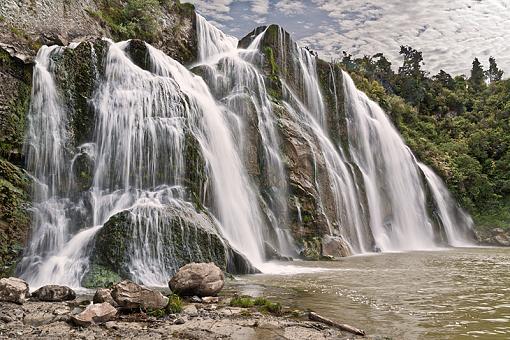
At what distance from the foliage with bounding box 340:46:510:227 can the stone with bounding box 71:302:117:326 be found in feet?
105

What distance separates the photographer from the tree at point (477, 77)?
65200mm

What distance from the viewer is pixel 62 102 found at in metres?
16.7

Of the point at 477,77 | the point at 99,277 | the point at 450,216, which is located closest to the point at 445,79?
the point at 477,77

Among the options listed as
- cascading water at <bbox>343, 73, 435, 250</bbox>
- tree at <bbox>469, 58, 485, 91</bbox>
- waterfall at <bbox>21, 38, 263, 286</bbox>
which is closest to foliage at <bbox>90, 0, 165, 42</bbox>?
waterfall at <bbox>21, 38, 263, 286</bbox>

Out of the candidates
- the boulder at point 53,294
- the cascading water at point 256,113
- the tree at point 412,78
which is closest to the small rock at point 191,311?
the boulder at point 53,294

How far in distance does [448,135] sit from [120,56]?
38742mm

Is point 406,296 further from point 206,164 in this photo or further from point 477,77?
point 477,77

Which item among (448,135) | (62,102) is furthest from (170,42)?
(448,135)

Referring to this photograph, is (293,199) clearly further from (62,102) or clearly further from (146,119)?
(62,102)

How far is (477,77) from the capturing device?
67.2 meters

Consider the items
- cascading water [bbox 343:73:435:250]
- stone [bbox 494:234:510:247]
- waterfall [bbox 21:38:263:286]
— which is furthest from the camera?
stone [bbox 494:234:510:247]

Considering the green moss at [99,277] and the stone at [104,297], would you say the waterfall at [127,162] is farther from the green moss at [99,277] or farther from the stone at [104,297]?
the stone at [104,297]

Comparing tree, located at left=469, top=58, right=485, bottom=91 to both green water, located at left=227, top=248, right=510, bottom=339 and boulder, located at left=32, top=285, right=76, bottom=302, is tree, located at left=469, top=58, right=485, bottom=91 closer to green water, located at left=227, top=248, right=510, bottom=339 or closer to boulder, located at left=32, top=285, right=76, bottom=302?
green water, located at left=227, top=248, right=510, bottom=339

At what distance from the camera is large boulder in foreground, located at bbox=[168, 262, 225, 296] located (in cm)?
941
